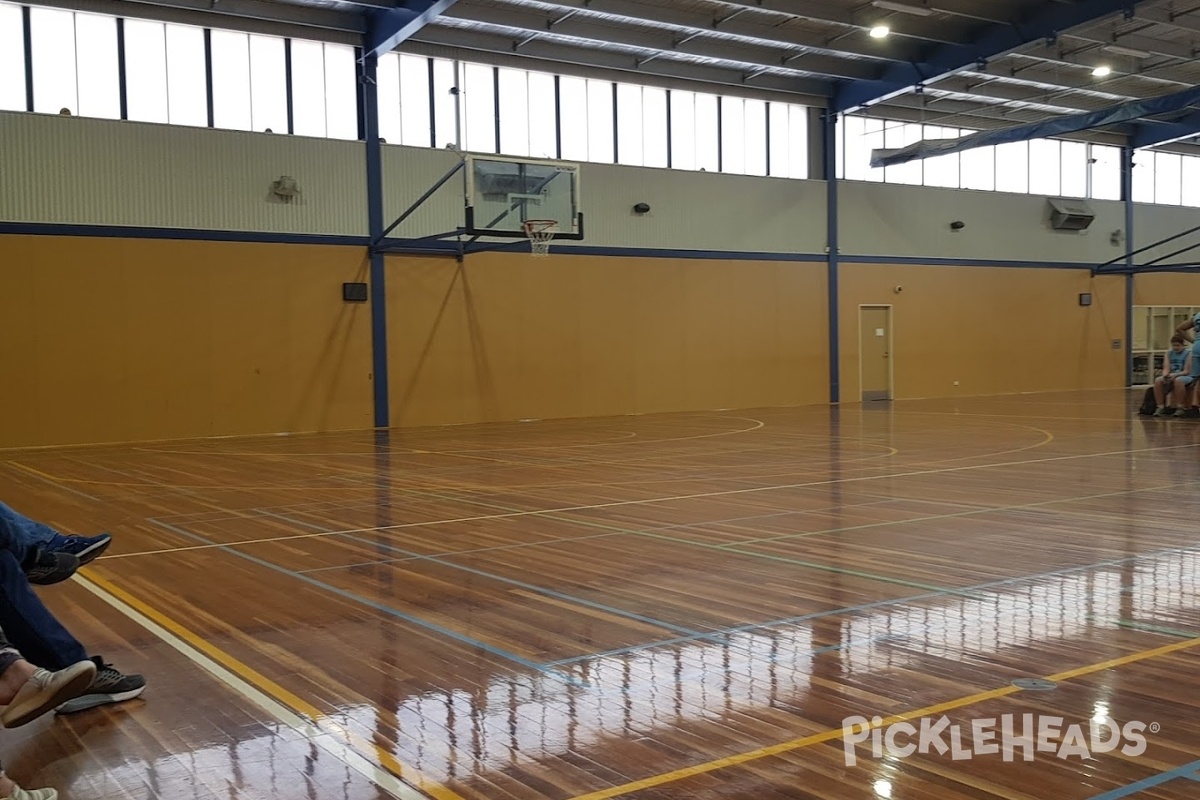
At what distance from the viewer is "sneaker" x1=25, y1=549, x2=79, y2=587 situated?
388 cm

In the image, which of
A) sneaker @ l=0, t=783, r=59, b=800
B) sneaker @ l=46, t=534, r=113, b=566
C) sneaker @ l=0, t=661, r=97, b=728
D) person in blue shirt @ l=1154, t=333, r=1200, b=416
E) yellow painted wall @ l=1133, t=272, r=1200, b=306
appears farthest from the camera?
yellow painted wall @ l=1133, t=272, r=1200, b=306

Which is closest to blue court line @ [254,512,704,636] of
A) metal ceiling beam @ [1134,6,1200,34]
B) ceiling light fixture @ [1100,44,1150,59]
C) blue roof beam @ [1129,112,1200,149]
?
metal ceiling beam @ [1134,6,1200,34]

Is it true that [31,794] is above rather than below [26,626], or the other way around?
below

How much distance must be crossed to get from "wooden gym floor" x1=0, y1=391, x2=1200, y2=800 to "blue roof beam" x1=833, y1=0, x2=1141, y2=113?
1033 cm

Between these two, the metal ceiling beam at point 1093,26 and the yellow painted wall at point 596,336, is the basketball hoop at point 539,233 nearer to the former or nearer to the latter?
the yellow painted wall at point 596,336

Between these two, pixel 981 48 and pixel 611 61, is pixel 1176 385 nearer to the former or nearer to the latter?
pixel 981 48

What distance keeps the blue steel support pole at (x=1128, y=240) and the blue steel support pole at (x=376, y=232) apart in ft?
66.4

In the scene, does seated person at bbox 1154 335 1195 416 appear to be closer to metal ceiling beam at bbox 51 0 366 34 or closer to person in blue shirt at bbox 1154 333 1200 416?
person in blue shirt at bbox 1154 333 1200 416

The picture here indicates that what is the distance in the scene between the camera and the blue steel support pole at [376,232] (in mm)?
18562

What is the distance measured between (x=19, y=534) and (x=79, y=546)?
1.18 ft

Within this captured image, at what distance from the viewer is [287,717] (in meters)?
3.72

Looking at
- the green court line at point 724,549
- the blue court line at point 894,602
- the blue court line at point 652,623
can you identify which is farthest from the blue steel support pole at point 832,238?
the blue court line at point 652,623

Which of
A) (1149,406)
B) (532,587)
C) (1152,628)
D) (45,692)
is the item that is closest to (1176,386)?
(1149,406)

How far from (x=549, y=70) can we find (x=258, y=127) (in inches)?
221
